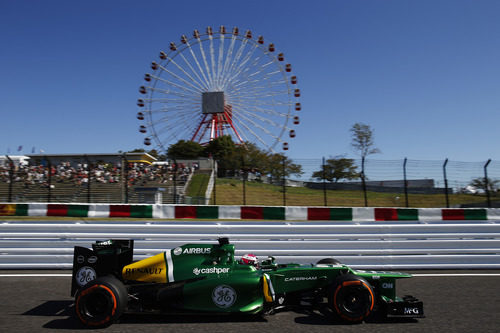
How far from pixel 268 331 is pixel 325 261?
1.74 m

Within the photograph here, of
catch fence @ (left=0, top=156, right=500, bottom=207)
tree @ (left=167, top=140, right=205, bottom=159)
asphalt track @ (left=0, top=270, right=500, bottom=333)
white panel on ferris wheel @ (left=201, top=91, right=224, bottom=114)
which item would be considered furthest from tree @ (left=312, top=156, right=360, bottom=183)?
tree @ (left=167, top=140, right=205, bottom=159)

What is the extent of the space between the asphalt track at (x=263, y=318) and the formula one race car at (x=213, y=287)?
123 millimetres

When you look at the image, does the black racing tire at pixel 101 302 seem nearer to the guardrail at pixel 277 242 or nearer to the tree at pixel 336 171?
the guardrail at pixel 277 242

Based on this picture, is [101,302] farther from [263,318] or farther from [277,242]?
[277,242]

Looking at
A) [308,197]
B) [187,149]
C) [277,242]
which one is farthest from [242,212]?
[187,149]

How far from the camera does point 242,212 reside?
7.60 m

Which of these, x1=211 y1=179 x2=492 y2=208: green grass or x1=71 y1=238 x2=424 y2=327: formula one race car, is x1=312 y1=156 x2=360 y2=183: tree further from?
x1=71 y1=238 x2=424 y2=327: formula one race car

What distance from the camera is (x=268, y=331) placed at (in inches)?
154

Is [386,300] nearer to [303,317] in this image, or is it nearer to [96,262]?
[303,317]

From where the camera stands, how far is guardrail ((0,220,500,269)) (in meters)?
6.65

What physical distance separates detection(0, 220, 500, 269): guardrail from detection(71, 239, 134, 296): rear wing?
193cm

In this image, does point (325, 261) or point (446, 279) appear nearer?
point (325, 261)

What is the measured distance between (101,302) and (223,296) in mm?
1269

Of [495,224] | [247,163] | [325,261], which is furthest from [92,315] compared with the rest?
[247,163]
